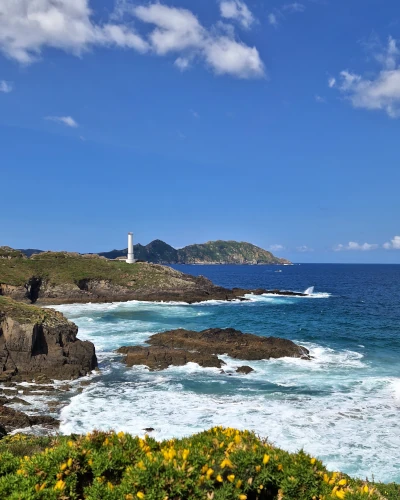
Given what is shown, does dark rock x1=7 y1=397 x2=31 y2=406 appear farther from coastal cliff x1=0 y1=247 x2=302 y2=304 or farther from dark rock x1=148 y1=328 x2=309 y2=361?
coastal cliff x1=0 y1=247 x2=302 y2=304

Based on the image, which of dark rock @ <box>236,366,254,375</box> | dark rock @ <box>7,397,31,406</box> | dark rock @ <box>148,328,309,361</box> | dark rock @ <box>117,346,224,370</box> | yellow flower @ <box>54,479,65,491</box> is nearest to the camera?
yellow flower @ <box>54,479,65,491</box>

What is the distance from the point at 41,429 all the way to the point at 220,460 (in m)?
15.9

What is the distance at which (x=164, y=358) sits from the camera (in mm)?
33938

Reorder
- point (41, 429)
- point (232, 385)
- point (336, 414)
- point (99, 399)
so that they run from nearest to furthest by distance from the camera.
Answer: point (41, 429)
point (336, 414)
point (99, 399)
point (232, 385)

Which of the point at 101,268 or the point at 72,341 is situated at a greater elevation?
the point at 101,268

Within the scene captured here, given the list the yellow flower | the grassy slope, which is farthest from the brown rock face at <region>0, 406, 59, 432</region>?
the yellow flower

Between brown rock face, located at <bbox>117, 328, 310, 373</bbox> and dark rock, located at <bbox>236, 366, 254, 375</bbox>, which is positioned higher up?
brown rock face, located at <bbox>117, 328, 310, 373</bbox>

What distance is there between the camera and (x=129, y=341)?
41.6 metres

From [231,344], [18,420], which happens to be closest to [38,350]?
[18,420]

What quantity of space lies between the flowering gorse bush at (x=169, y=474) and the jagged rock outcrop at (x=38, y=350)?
23.0 m

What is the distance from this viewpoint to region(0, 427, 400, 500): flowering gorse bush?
6652mm

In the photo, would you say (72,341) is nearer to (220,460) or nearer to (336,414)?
(336,414)

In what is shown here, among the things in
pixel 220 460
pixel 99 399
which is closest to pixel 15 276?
pixel 99 399

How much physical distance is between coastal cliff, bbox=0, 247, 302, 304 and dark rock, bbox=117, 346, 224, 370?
42.8m
